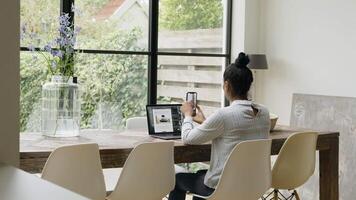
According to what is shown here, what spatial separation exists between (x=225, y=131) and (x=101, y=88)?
249cm

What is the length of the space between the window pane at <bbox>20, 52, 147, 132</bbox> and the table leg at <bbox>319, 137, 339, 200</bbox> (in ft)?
7.12

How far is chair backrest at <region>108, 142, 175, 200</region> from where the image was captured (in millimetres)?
2775

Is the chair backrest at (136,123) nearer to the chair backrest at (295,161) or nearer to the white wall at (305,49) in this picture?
the chair backrest at (295,161)

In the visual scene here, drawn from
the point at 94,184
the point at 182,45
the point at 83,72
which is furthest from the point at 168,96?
the point at 94,184

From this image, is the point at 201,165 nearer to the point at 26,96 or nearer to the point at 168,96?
the point at 168,96

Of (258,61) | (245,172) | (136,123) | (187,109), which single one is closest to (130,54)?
(258,61)

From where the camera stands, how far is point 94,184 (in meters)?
2.75

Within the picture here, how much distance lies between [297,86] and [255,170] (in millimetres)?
2596

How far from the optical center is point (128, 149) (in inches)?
115

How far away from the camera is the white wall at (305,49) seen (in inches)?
194

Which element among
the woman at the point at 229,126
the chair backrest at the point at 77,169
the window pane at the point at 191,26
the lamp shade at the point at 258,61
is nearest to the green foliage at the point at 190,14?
the window pane at the point at 191,26

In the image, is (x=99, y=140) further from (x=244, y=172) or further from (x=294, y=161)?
(x=294, y=161)

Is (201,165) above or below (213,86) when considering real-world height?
below

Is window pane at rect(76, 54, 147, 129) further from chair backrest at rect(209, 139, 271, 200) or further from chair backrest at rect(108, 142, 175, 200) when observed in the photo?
chair backrest at rect(209, 139, 271, 200)
